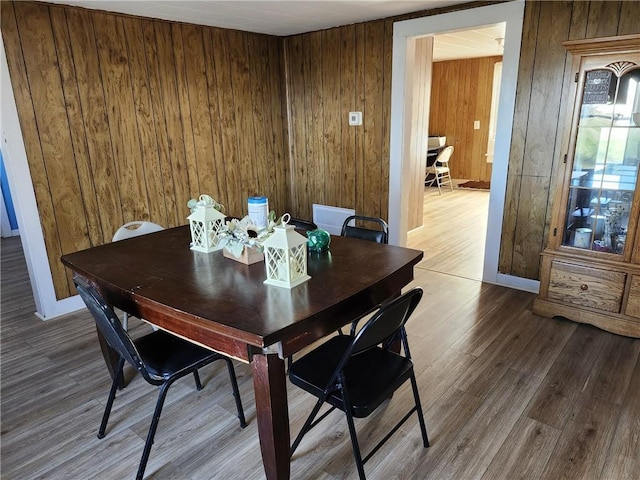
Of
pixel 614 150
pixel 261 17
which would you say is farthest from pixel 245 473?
pixel 261 17

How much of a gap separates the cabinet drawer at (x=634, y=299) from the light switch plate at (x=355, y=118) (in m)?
2.61

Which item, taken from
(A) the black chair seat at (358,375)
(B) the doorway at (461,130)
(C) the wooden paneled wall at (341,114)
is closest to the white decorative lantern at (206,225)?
(A) the black chair seat at (358,375)

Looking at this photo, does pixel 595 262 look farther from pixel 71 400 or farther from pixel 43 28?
pixel 43 28

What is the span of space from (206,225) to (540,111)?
2.58 meters

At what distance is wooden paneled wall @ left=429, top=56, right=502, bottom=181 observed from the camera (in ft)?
25.9

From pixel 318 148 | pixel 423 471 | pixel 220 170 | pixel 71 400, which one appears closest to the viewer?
pixel 423 471

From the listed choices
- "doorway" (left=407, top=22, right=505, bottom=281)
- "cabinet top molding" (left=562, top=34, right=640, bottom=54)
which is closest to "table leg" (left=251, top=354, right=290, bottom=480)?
"cabinet top molding" (left=562, top=34, right=640, bottom=54)

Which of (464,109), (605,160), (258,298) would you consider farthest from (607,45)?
(464,109)

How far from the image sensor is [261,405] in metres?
1.52

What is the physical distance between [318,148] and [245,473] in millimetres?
3451

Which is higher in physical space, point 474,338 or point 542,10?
point 542,10

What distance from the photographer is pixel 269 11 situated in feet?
11.1

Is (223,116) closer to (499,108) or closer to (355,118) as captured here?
(355,118)

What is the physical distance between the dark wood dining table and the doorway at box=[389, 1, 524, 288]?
5.80ft
